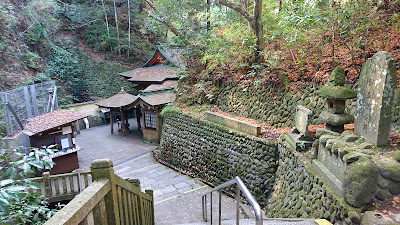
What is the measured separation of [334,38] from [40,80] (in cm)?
1927

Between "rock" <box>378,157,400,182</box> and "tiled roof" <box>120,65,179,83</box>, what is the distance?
1452 cm

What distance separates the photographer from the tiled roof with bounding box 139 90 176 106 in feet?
46.8

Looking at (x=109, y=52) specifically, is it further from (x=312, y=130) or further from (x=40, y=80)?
(x=312, y=130)

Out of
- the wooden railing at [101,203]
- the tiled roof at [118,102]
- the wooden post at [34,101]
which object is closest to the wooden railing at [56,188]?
the wooden post at [34,101]

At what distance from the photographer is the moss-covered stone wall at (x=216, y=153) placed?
7328 millimetres

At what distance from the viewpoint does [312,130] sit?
6.29 meters

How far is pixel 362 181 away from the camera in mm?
3246

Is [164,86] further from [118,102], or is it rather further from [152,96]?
[118,102]

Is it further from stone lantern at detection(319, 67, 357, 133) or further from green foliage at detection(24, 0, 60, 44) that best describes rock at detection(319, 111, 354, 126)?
green foliage at detection(24, 0, 60, 44)

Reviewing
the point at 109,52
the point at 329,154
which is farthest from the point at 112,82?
the point at 329,154

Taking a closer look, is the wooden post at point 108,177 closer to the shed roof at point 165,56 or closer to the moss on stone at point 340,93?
the moss on stone at point 340,93

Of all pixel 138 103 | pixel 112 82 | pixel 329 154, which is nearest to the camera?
pixel 329 154

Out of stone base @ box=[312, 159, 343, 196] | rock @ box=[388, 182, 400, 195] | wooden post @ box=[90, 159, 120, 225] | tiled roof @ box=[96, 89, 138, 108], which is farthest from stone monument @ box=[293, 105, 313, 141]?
tiled roof @ box=[96, 89, 138, 108]

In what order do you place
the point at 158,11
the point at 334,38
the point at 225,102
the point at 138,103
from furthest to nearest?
the point at 138,103, the point at 158,11, the point at 225,102, the point at 334,38
